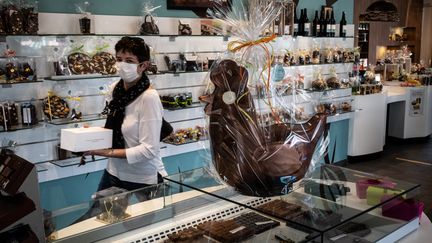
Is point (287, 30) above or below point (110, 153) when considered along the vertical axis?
above

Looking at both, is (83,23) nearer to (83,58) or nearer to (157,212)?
(83,58)

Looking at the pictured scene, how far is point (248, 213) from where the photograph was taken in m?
1.46

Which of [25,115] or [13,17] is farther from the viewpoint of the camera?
[25,115]

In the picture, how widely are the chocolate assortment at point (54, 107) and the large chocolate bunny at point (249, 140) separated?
2.34 metres

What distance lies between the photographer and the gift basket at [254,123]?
1212mm

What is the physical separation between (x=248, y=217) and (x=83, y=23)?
2517 mm

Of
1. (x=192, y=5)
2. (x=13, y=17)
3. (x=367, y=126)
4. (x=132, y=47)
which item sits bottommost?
(x=367, y=126)

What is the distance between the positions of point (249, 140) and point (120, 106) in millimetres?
1379

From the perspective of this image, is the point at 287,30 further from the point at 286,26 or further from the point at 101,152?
the point at 101,152

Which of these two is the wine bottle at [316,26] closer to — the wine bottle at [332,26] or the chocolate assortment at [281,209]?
the wine bottle at [332,26]

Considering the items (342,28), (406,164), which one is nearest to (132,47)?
(342,28)

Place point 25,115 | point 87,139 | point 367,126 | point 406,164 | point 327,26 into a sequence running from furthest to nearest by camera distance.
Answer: point 367,126 < point 406,164 < point 327,26 < point 25,115 < point 87,139

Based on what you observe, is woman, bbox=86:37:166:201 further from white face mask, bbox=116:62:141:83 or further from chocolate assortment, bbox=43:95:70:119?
chocolate assortment, bbox=43:95:70:119

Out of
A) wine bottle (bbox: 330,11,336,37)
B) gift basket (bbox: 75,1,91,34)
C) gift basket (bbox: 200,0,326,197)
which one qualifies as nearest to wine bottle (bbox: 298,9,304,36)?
wine bottle (bbox: 330,11,336,37)
